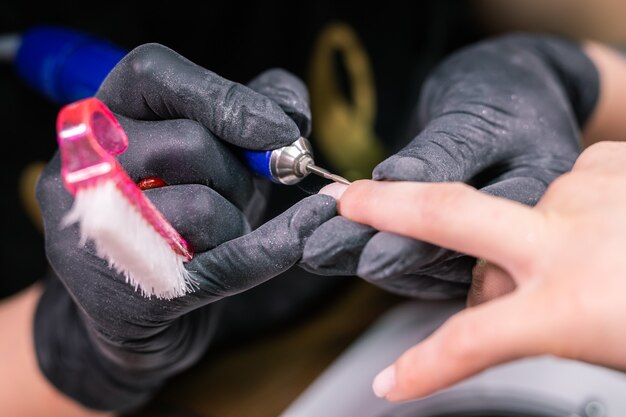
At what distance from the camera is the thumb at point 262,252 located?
449 mm

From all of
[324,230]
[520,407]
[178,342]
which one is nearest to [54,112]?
[178,342]

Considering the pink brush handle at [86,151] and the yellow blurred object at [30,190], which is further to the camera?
the yellow blurred object at [30,190]

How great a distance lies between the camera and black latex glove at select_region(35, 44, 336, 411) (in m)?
0.46

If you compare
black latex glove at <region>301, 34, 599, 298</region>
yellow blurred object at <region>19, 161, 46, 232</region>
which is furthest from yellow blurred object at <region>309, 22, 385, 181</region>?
yellow blurred object at <region>19, 161, 46, 232</region>

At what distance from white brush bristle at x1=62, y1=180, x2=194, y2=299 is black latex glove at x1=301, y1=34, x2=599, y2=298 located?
0.34 feet

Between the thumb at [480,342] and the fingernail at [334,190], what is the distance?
14 centimetres

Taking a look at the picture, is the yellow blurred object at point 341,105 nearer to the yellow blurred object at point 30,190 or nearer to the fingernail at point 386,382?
the yellow blurred object at point 30,190

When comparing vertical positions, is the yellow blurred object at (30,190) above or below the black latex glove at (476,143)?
below

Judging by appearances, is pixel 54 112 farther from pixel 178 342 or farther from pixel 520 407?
pixel 520 407

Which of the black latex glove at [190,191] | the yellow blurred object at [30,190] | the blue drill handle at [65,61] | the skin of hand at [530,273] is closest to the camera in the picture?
the skin of hand at [530,273]

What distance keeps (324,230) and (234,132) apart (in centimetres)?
12

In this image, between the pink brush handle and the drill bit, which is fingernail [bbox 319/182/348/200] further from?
the pink brush handle

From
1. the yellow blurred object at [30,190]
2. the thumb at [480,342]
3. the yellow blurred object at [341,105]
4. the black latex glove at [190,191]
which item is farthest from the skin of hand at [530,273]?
the yellow blurred object at [30,190]

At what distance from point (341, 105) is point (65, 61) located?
49 centimetres
